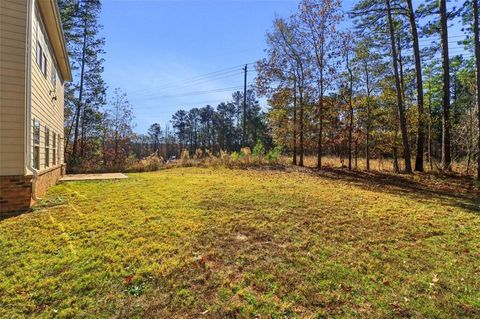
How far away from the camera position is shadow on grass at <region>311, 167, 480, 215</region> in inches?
272

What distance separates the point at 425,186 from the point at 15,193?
34.8 ft

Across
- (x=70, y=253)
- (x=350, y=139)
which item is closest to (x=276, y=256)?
(x=70, y=253)

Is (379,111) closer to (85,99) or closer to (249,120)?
(85,99)

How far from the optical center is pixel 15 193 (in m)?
5.06

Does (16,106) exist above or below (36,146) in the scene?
above

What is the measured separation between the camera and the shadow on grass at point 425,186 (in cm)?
691

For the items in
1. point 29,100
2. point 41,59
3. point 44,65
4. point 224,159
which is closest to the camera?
point 29,100

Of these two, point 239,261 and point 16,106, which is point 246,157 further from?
point 239,261

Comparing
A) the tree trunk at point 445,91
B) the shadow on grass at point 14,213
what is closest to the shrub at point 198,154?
the shadow on grass at point 14,213

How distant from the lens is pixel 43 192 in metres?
6.92

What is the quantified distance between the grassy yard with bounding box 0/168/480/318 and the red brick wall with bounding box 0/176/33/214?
290mm

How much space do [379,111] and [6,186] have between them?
13.6 m

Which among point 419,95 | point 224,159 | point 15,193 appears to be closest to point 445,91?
point 419,95

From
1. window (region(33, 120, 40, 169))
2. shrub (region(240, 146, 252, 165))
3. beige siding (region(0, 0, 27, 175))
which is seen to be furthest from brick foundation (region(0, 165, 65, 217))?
shrub (region(240, 146, 252, 165))
